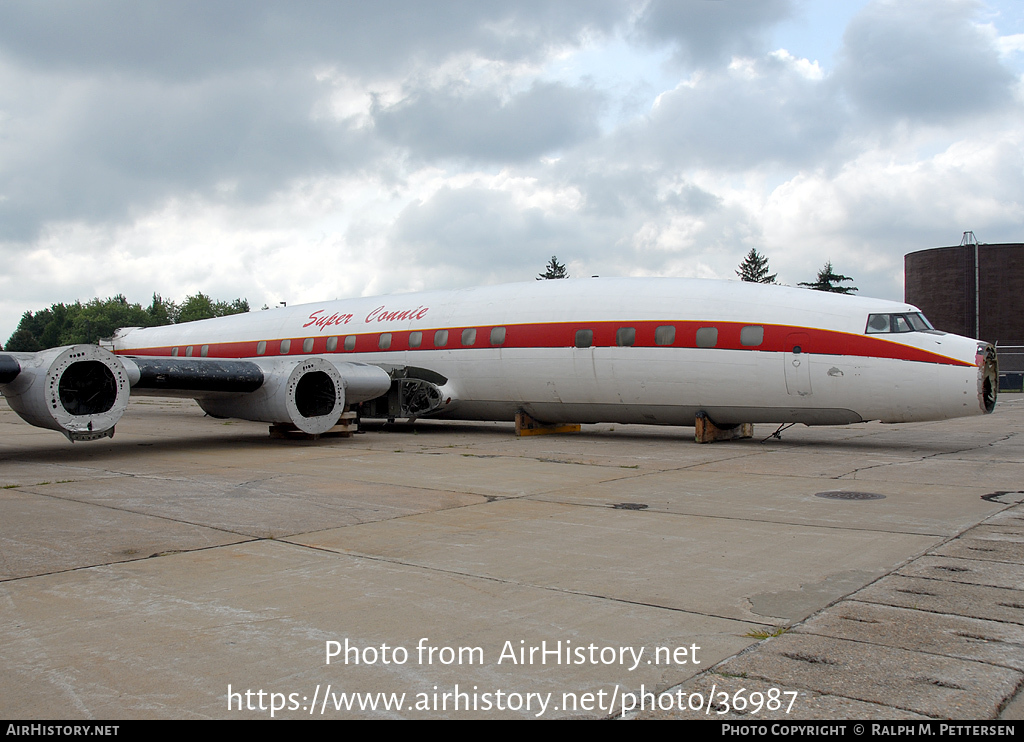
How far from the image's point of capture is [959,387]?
12.5 metres

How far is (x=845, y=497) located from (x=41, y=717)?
8009 millimetres

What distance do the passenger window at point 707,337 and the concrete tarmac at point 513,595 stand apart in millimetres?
4089

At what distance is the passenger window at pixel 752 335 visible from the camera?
549 inches

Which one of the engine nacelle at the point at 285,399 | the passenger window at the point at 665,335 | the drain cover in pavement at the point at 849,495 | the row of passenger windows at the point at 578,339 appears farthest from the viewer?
the engine nacelle at the point at 285,399

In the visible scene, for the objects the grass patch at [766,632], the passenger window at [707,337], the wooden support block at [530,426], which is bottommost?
the grass patch at [766,632]

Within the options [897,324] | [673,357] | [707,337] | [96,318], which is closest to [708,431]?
[673,357]

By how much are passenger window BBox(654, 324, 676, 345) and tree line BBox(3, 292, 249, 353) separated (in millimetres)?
88904

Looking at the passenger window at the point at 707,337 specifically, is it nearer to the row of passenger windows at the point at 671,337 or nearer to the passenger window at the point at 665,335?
the row of passenger windows at the point at 671,337

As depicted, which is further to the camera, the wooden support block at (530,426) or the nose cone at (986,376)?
the wooden support block at (530,426)

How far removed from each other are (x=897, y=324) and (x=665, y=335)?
392 centimetres

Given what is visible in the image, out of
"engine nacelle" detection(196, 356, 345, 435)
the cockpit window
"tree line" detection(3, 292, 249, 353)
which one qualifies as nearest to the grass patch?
the cockpit window

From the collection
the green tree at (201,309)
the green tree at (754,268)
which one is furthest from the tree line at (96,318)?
the green tree at (754,268)

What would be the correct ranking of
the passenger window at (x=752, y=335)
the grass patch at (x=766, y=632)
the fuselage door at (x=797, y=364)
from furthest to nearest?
the passenger window at (x=752, y=335), the fuselage door at (x=797, y=364), the grass patch at (x=766, y=632)

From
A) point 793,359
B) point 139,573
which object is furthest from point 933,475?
point 139,573
